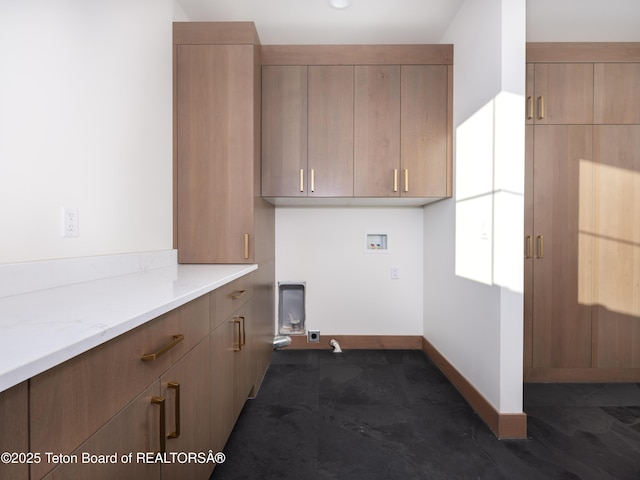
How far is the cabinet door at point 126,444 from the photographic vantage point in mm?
561

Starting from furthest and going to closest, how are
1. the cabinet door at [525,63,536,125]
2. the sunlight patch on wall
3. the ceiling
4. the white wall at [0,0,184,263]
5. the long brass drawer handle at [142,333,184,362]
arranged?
the cabinet door at [525,63,536,125], the ceiling, the sunlight patch on wall, the white wall at [0,0,184,263], the long brass drawer handle at [142,333,184,362]

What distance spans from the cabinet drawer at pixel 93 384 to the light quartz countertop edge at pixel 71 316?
0.05m

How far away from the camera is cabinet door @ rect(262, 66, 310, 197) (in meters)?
2.32

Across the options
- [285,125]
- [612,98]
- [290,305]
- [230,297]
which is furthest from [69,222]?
[612,98]

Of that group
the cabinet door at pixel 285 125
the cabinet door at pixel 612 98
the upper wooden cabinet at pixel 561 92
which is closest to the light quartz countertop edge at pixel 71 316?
the cabinet door at pixel 285 125

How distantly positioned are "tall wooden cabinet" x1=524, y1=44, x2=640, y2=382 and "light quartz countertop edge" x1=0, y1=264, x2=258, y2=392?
2261mm

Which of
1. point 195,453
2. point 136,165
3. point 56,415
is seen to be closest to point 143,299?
point 56,415

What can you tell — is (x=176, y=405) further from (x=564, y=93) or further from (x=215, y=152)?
(x=564, y=93)

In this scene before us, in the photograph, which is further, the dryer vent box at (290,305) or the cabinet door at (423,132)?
the dryer vent box at (290,305)

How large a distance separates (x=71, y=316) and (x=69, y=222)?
2.31 feet

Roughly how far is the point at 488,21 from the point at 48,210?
2.31 metres

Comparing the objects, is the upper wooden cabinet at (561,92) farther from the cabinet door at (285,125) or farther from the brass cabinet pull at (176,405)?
the brass cabinet pull at (176,405)

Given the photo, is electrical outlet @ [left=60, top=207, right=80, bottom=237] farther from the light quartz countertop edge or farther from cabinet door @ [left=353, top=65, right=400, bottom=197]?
cabinet door @ [left=353, top=65, right=400, bottom=197]

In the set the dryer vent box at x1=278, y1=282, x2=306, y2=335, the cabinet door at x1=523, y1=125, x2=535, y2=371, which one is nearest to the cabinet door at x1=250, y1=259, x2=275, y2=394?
the dryer vent box at x1=278, y1=282, x2=306, y2=335
